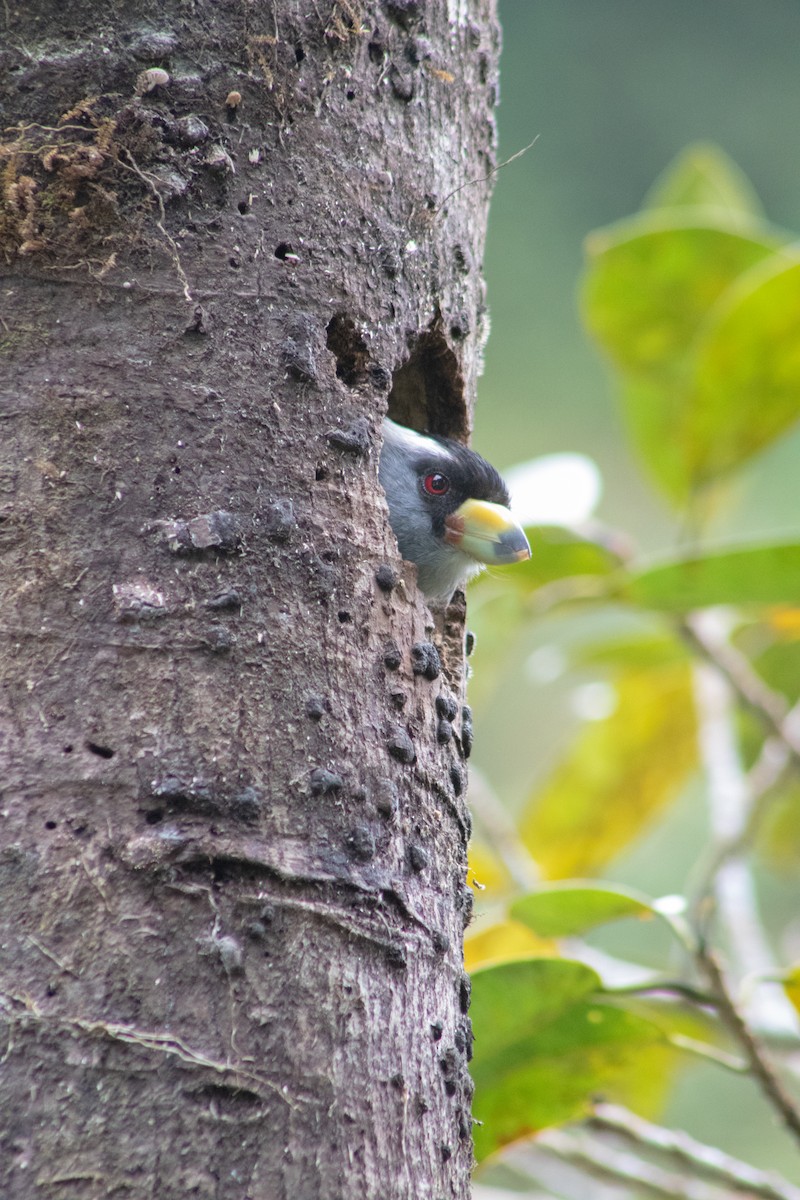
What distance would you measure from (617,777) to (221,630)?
133 inches

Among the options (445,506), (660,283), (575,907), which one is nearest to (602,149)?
(660,283)

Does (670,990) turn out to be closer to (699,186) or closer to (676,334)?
(676,334)

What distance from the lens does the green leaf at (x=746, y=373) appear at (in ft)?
10.5

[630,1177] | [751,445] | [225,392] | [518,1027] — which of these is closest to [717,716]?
[751,445]

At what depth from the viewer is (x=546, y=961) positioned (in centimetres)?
212

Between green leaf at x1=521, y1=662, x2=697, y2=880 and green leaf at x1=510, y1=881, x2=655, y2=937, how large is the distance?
196 centimetres

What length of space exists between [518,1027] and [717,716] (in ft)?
7.04

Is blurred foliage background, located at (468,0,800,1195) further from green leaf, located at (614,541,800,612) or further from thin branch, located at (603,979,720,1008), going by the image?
thin branch, located at (603,979,720,1008)

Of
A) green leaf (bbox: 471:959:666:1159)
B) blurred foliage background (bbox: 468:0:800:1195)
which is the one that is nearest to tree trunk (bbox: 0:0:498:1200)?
green leaf (bbox: 471:959:666:1159)

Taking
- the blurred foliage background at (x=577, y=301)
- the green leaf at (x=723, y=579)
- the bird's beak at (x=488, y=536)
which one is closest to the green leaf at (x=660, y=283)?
the green leaf at (x=723, y=579)

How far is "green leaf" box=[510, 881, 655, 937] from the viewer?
2.29 m

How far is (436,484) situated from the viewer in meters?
2.33

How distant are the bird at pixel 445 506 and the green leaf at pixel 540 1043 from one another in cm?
75

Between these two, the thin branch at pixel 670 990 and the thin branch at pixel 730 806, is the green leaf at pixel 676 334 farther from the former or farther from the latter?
Result: the thin branch at pixel 670 990
